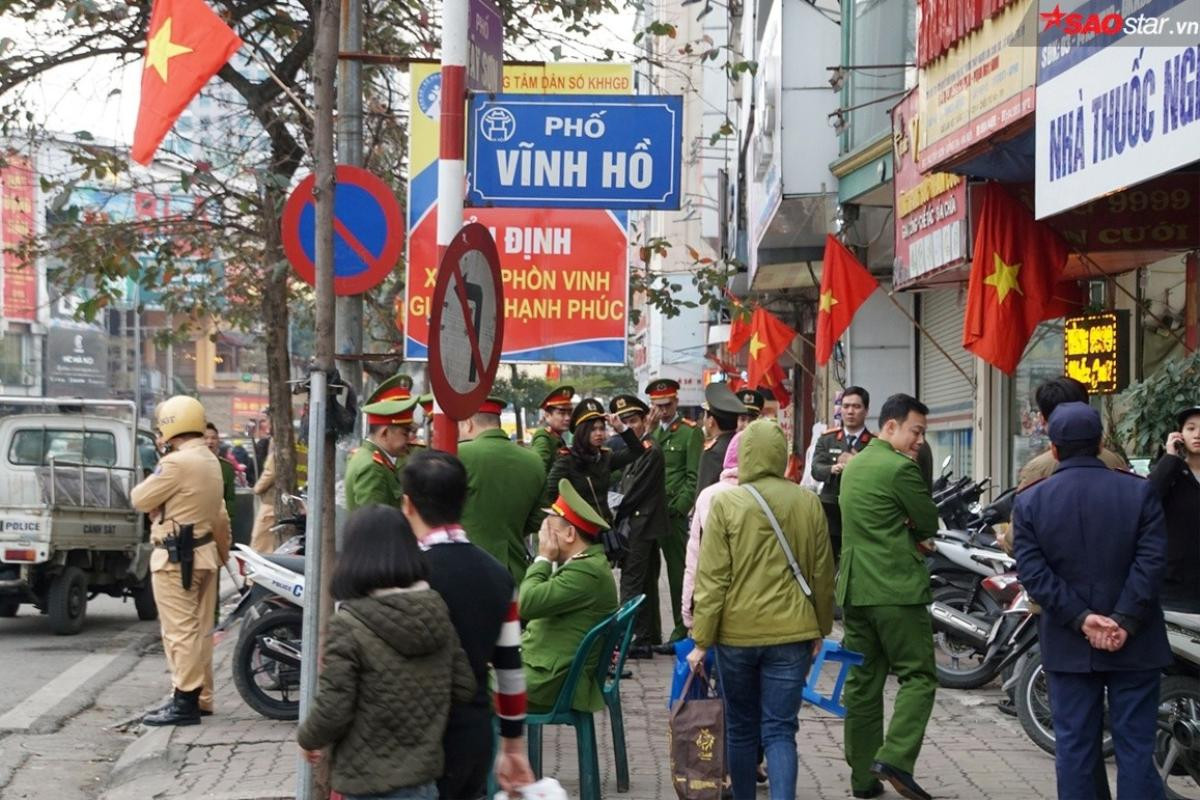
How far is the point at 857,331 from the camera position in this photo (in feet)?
66.0

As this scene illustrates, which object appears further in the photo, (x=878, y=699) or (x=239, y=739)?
(x=239, y=739)

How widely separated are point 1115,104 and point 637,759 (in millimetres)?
3971

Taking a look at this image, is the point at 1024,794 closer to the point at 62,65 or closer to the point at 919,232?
the point at 919,232

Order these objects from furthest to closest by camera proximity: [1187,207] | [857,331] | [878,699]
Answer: [857,331] → [1187,207] → [878,699]

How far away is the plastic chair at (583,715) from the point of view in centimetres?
692

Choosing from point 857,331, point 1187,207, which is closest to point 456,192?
point 1187,207

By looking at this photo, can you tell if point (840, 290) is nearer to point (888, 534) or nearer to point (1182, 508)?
point (888, 534)

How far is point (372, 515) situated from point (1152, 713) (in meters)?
3.40

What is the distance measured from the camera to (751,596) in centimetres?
695

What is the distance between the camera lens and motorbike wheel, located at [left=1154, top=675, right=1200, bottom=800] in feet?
23.8

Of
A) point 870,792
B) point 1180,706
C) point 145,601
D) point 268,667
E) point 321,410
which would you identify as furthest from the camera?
point 145,601

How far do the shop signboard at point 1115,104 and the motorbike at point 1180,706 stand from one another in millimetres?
1969

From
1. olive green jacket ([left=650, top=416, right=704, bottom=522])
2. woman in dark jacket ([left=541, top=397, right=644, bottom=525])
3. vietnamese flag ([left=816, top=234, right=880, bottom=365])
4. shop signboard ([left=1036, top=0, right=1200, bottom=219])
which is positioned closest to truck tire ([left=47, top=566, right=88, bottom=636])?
woman in dark jacket ([left=541, top=397, right=644, bottom=525])


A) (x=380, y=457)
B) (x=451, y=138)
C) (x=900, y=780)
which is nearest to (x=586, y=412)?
(x=380, y=457)
